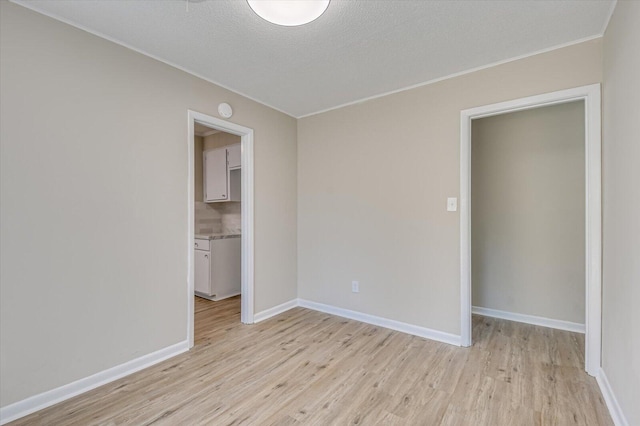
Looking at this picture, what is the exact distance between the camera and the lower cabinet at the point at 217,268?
4090 mm

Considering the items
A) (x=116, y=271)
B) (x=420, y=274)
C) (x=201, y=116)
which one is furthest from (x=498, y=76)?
(x=116, y=271)

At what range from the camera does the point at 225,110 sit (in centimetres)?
293

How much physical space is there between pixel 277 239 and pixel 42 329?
215cm

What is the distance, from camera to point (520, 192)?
10.7 feet

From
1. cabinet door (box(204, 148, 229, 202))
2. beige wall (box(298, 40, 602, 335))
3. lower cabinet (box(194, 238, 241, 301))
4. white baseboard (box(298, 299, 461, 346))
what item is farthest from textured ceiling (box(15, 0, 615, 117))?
white baseboard (box(298, 299, 461, 346))

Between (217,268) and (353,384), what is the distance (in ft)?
8.73

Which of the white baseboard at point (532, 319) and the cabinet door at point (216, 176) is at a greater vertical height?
the cabinet door at point (216, 176)

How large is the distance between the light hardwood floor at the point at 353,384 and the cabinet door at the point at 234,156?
231 centimetres

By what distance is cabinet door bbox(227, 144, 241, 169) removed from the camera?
4.31 m

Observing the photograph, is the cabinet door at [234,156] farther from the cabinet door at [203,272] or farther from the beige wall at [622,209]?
the beige wall at [622,209]

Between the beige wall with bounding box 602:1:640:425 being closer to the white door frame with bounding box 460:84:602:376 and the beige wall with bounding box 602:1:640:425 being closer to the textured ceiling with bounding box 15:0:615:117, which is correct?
the white door frame with bounding box 460:84:602:376

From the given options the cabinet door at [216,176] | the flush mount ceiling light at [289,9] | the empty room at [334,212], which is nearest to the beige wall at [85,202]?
the empty room at [334,212]

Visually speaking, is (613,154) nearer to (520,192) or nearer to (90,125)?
(520,192)

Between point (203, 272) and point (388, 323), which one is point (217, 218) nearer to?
point (203, 272)
